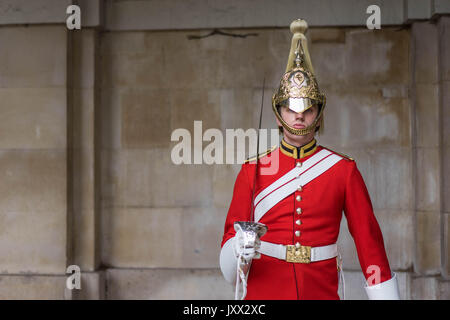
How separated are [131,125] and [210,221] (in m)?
1.28

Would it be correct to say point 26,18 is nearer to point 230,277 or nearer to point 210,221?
point 210,221

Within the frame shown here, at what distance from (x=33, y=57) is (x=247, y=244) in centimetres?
392

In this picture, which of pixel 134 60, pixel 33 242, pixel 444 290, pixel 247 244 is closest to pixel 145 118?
pixel 134 60

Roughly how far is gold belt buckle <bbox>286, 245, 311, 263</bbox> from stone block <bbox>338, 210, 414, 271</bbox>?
2.76 meters

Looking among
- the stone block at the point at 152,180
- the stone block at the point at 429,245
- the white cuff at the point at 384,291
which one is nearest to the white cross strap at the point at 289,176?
the white cuff at the point at 384,291

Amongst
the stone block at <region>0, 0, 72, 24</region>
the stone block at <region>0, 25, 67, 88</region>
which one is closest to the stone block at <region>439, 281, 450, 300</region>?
the stone block at <region>0, 25, 67, 88</region>

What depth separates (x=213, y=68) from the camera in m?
5.98

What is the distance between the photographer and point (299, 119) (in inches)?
125

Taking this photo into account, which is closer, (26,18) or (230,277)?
(230,277)

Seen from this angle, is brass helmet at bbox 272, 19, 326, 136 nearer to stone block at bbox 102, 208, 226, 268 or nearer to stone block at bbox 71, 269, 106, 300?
stone block at bbox 102, 208, 226, 268

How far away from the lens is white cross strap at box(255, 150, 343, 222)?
10.5 ft

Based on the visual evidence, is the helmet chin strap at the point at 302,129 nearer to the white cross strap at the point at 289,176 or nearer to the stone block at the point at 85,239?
the white cross strap at the point at 289,176
